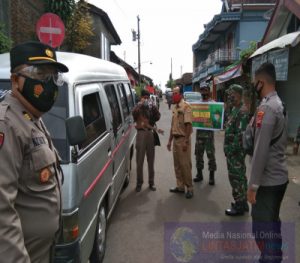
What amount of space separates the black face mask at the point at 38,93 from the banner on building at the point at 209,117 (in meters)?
5.21

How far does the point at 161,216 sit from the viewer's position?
17.4 feet

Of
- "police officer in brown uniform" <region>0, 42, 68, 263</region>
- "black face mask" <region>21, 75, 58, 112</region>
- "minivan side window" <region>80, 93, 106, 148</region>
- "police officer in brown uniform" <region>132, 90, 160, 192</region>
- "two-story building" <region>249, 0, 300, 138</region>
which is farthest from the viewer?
"two-story building" <region>249, 0, 300, 138</region>

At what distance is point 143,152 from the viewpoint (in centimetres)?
666

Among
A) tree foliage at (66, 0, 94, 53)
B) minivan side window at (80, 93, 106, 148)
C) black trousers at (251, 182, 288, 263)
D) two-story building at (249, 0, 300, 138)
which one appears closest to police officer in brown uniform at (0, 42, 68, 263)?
minivan side window at (80, 93, 106, 148)

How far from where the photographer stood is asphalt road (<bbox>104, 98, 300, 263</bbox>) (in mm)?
4173

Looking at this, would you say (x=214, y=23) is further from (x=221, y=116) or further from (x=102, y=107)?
(x=102, y=107)

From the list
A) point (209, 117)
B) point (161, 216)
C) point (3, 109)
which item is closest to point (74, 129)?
point (3, 109)

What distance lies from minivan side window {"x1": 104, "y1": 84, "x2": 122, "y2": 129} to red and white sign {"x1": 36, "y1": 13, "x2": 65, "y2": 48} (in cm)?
172

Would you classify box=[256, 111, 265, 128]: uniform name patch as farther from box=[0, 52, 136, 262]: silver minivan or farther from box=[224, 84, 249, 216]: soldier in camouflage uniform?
box=[224, 84, 249, 216]: soldier in camouflage uniform

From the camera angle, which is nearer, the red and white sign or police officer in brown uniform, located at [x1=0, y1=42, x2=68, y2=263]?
police officer in brown uniform, located at [x1=0, y1=42, x2=68, y2=263]

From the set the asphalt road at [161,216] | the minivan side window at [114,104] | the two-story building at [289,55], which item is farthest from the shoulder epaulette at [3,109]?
the two-story building at [289,55]

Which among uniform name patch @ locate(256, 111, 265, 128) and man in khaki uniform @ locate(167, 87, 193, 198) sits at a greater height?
uniform name patch @ locate(256, 111, 265, 128)

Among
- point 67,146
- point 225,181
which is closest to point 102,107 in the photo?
point 67,146

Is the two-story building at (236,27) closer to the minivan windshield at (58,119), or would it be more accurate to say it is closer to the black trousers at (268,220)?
the black trousers at (268,220)
